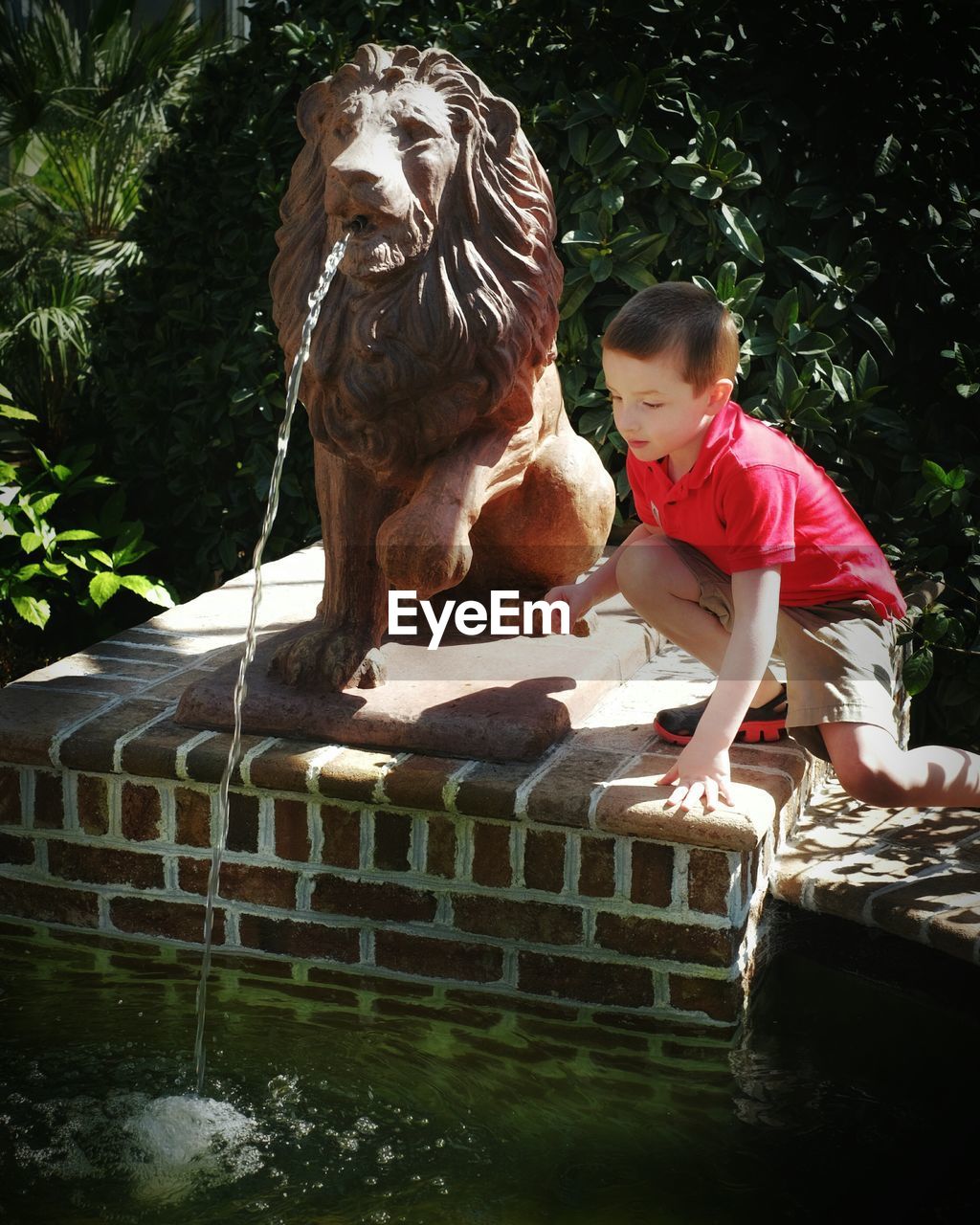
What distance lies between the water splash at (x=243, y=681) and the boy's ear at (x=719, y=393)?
0.69 metres

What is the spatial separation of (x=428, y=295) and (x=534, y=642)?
36.8 inches

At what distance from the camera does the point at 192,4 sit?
23.0 feet

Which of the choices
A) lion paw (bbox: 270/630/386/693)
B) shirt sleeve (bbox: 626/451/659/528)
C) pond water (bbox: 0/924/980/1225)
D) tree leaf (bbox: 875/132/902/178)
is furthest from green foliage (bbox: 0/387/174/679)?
tree leaf (bbox: 875/132/902/178)

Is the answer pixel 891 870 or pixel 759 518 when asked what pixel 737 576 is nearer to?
pixel 759 518

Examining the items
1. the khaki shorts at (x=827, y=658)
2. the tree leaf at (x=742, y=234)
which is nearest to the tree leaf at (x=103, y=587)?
the tree leaf at (x=742, y=234)

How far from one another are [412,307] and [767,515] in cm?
72

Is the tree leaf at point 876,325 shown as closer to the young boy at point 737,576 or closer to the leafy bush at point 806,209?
the leafy bush at point 806,209

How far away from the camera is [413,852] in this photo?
260 cm

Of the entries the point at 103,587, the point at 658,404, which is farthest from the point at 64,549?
the point at 658,404

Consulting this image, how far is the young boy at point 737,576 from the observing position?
236 cm

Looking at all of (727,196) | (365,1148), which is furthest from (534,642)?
(727,196)

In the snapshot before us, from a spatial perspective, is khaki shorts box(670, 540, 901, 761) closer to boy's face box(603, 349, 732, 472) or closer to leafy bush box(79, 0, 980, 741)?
boy's face box(603, 349, 732, 472)

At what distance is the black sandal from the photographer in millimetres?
2729

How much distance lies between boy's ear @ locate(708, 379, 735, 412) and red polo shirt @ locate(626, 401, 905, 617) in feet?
0.13
